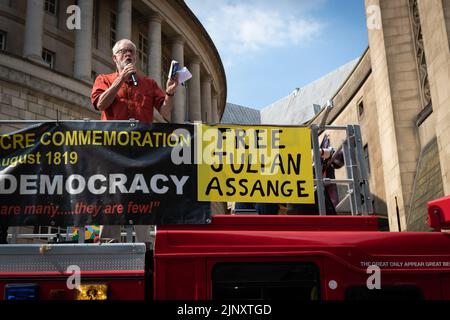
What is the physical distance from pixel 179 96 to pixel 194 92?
6.78 m

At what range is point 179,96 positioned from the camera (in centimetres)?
4866

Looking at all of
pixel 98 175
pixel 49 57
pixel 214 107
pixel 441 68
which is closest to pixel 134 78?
pixel 98 175

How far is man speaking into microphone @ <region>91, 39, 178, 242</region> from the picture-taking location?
591cm

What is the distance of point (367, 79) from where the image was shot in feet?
93.5

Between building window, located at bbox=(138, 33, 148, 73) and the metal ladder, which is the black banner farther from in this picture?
building window, located at bbox=(138, 33, 148, 73)

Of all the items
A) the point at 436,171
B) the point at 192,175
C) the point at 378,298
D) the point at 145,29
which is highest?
the point at 145,29

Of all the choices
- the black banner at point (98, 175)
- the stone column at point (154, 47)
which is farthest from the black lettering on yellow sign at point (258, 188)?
the stone column at point (154, 47)

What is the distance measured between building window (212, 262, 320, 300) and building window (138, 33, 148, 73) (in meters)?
45.2

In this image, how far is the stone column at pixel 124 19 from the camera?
43312 millimetres

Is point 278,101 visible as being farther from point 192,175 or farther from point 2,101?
point 192,175

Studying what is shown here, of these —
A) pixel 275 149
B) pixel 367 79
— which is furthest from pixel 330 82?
pixel 275 149

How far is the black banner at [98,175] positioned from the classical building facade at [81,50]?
2590 centimetres

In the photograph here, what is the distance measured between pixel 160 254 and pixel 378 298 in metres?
1.72

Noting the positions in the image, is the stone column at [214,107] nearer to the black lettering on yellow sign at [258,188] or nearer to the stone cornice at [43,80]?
the stone cornice at [43,80]
